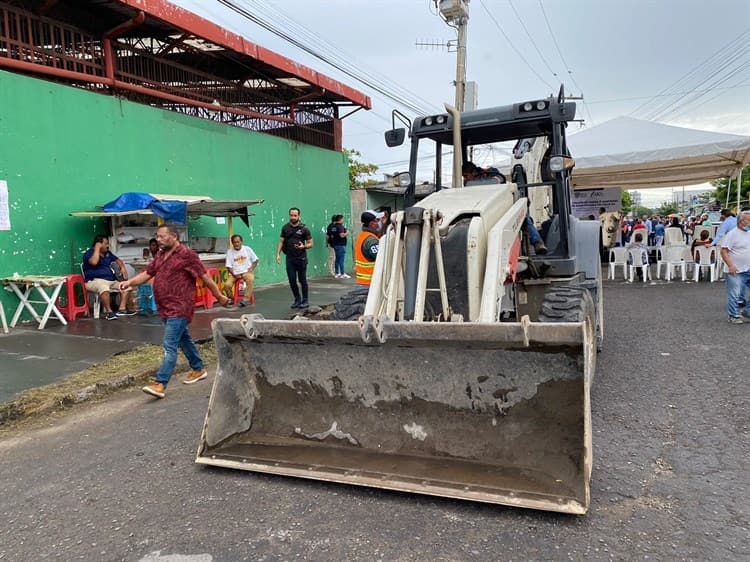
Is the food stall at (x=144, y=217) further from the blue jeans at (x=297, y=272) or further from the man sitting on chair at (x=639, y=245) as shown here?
the man sitting on chair at (x=639, y=245)

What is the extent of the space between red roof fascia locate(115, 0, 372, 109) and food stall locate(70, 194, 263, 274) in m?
3.07

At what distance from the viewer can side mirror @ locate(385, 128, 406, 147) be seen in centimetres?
554

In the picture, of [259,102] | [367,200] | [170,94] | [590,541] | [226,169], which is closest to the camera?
[590,541]

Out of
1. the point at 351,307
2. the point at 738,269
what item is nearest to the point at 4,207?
the point at 351,307

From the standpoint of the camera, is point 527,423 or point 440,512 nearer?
point 440,512

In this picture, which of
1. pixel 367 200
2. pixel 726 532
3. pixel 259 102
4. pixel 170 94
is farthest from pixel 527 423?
pixel 367 200

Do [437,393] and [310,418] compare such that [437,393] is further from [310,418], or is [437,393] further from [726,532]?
[726,532]

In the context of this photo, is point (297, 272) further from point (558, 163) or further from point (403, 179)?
point (558, 163)

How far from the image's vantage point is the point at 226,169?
12.4m

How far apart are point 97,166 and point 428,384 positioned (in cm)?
823

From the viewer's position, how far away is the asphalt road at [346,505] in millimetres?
2721

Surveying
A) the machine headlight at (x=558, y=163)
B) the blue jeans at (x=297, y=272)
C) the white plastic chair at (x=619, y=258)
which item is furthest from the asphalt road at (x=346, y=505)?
the white plastic chair at (x=619, y=258)

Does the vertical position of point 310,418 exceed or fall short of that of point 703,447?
it exceeds it

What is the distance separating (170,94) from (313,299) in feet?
16.1
